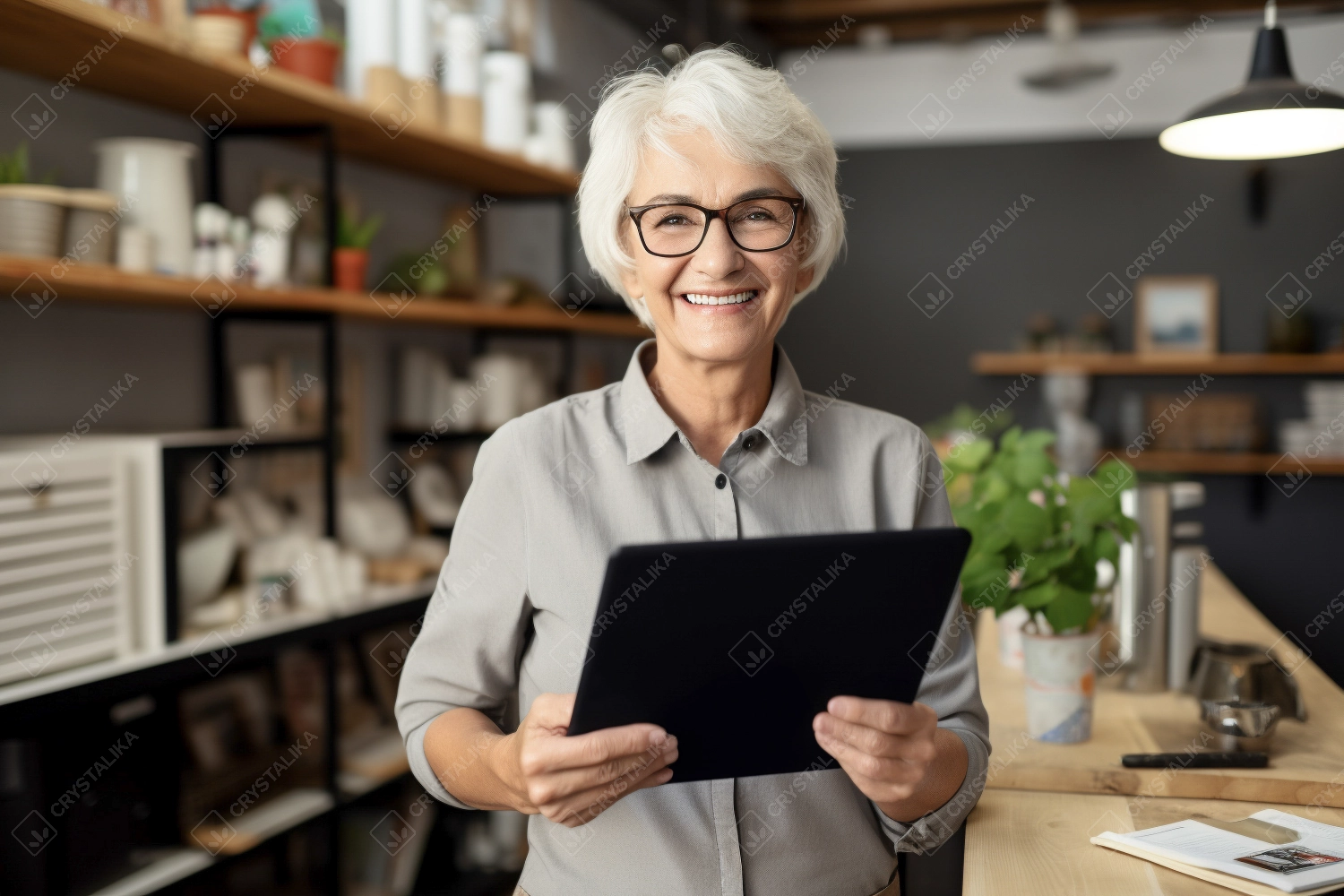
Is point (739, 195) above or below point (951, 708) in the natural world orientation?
above

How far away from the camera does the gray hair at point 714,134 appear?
1.20 m

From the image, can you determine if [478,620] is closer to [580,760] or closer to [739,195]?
[580,760]

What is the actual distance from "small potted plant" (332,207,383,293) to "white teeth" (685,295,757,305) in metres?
1.58

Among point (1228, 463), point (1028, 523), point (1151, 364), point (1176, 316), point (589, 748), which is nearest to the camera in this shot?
point (589, 748)

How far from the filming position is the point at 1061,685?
1.56 m

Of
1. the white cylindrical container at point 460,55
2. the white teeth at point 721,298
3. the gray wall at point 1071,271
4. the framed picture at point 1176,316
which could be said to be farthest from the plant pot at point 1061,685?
the framed picture at point 1176,316

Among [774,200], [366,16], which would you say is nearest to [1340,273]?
[366,16]

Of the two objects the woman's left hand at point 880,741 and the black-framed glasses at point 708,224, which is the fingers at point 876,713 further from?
the black-framed glasses at point 708,224

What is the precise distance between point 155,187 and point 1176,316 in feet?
16.6

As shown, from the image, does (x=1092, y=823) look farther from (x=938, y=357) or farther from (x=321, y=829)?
(x=938, y=357)

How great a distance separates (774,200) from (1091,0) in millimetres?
4804

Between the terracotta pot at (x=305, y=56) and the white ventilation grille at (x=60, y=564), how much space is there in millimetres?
960

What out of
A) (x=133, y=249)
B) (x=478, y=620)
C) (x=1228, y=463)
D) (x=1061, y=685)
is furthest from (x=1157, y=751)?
(x=1228, y=463)

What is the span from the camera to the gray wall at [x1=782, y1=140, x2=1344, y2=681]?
5.41 meters
